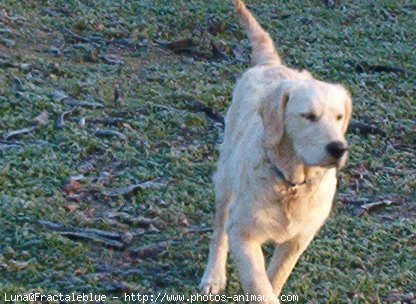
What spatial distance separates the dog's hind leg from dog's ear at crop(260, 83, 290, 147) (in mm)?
941

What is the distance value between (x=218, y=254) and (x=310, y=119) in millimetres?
1388

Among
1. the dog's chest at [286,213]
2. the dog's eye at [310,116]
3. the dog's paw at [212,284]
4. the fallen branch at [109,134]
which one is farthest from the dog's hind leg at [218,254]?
the fallen branch at [109,134]

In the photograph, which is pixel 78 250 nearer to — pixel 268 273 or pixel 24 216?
pixel 24 216

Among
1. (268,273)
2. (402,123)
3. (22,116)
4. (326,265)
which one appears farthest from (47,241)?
(402,123)

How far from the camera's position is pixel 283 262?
589 centimetres

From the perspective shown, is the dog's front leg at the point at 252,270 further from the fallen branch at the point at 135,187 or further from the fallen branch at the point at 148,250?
the fallen branch at the point at 135,187

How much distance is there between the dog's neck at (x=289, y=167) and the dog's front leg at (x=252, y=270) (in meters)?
0.40

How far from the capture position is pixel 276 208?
551cm

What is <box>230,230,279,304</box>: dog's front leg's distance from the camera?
17.8 ft

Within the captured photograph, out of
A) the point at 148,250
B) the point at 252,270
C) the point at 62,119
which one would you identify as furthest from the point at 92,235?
the point at 62,119

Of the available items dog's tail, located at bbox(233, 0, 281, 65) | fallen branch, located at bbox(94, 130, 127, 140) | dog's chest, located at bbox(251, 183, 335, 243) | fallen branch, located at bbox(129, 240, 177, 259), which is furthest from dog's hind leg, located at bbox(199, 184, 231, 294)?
fallen branch, located at bbox(94, 130, 127, 140)

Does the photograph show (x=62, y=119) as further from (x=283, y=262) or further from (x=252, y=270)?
(x=252, y=270)

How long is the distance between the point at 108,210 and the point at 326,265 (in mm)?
1524

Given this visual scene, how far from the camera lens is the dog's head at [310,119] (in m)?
5.16
